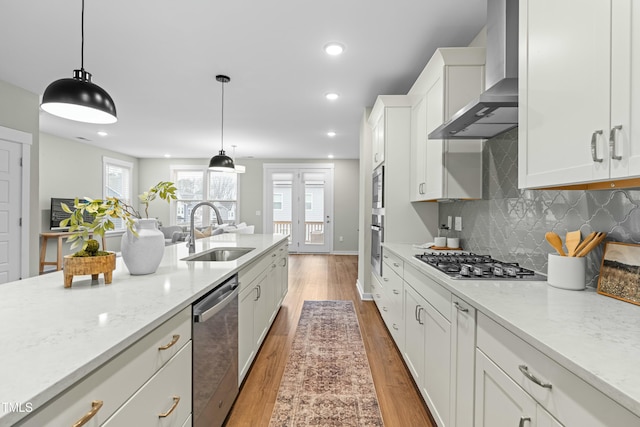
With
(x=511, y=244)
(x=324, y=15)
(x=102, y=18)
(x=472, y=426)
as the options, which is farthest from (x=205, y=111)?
(x=472, y=426)

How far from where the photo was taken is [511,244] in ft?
6.50

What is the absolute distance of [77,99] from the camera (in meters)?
1.43

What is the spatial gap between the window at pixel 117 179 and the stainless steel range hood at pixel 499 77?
8009 mm

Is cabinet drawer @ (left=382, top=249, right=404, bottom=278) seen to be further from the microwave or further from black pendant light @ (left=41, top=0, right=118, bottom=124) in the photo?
black pendant light @ (left=41, top=0, right=118, bottom=124)

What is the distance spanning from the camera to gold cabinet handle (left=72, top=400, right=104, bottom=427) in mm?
691

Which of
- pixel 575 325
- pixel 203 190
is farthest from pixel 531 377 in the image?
pixel 203 190

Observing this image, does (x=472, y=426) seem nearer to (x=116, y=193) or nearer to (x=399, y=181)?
(x=399, y=181)

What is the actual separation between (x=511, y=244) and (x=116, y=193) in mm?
8751

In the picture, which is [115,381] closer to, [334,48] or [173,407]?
[173,407]

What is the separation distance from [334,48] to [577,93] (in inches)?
84.8

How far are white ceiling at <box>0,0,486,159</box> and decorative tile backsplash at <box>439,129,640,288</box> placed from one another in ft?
3.89

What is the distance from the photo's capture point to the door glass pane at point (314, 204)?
8602mm

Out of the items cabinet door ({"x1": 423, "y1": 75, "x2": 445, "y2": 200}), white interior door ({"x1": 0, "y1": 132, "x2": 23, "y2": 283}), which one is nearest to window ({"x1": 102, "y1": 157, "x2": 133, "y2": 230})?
white interior door ({"x1": 0, "y1": 132, "x2": 23, "y2": 283})

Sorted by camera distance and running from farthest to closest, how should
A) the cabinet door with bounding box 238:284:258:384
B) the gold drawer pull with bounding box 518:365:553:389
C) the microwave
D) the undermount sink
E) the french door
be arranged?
1. the french door
2. the microwave
3. the undermount sink
4. the cabinet door with bounding box 238:284:258:384
5. the gold drawer pull with bounding box 518:365:553:389
